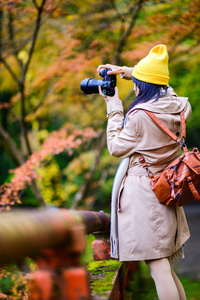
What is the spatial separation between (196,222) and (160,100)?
9.45 meters

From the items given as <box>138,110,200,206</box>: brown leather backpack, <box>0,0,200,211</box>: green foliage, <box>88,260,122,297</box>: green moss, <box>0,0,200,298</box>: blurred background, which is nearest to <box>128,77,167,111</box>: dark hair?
<box>138,110,200,206</box>: brown leather backpack

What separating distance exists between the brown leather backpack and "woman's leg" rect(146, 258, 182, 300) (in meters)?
0.36

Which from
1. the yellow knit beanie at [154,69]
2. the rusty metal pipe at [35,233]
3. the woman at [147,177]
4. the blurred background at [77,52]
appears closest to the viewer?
the rusty metal pipe at [35,233]

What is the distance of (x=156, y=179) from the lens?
2.19 metres

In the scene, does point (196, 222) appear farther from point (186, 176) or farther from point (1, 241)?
point (1, 241)

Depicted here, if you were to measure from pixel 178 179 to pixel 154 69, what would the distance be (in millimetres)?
693

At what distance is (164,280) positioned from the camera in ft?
6.95

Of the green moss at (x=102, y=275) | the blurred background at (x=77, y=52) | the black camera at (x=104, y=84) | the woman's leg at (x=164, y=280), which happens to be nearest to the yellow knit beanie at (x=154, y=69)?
the black camera at (x=104, y=84)

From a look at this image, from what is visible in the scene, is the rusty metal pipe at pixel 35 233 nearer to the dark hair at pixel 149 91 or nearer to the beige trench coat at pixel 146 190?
the beige trench coat at pixel 146 190

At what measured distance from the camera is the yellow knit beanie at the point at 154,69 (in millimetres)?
2283

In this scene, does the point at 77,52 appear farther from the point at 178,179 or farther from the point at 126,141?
the point at 178,179

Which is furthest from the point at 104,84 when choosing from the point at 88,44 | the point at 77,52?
the point at 88,44

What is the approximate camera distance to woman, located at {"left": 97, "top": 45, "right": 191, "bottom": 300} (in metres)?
2.15

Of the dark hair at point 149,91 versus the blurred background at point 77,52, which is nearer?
the dark hair at point 149,91
